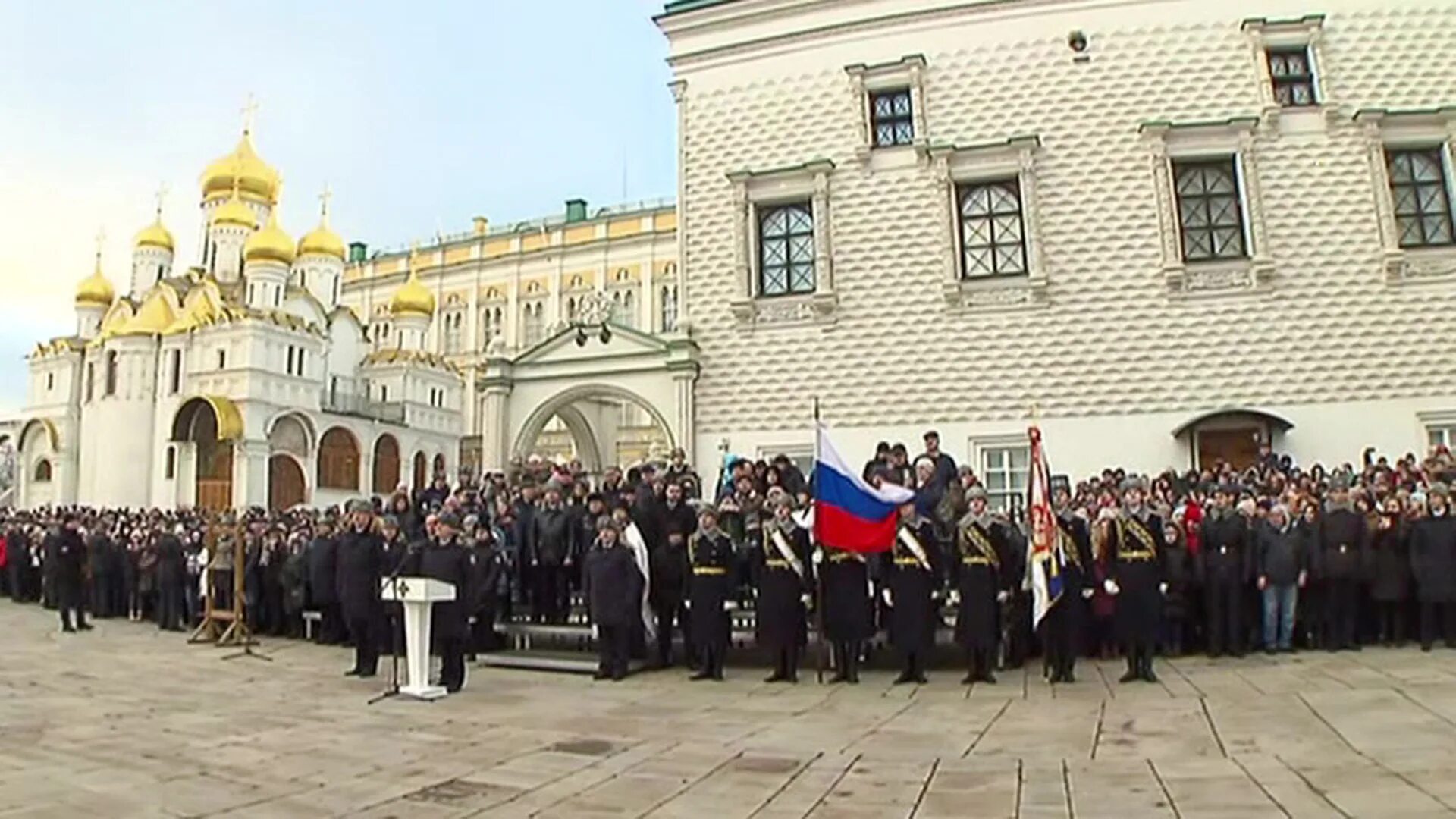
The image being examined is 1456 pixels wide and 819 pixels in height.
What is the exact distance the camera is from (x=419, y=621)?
31.6 ft

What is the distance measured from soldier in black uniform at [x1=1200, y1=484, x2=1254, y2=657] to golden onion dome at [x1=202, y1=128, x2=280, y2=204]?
46480mm

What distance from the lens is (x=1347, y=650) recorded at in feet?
34.7

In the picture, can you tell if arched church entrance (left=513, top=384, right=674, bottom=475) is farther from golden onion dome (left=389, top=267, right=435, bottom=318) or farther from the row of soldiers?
golden onion dome (left=389, top=267, right=435, bottom=318)

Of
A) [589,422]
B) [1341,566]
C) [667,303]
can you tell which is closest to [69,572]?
[589,422]

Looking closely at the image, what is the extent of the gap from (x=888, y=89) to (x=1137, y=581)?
11.6m

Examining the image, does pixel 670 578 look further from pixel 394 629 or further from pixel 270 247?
pixel 270 247

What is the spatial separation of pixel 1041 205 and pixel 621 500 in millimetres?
9699

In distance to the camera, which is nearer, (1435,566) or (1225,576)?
(1435,566)

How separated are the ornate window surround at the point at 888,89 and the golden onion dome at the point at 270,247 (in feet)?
107

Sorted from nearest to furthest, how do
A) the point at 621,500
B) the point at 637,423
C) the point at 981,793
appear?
the point at 981,793, the point at 621,500, the point at 637,423

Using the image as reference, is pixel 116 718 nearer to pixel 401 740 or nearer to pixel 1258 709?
pixel 401 740

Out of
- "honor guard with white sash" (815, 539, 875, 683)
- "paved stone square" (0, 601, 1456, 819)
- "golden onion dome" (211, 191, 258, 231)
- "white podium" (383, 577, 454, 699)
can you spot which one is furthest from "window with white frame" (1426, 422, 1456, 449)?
"golden onion dome" (211, 191, 258, 231)

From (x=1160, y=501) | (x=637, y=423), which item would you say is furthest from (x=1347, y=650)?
(x=637, y=423)

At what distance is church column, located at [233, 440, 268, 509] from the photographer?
3681cm
